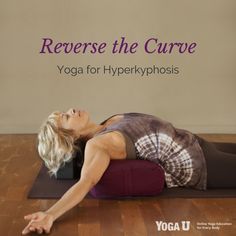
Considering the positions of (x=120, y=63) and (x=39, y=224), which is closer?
(x=39, y=224)

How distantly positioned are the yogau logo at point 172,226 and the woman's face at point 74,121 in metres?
0.84

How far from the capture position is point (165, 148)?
270 cm

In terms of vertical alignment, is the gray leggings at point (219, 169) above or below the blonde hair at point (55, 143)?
below

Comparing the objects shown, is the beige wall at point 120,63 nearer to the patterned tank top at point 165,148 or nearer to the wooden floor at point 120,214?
the wooden floor at point 120,214

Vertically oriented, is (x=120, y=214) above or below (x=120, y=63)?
below

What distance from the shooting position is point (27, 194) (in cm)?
279

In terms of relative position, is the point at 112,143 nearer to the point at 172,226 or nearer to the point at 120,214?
the point at 120,214

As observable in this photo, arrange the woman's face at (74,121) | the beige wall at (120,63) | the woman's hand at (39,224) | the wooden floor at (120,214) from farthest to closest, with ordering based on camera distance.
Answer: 1. the beige wall at (120,63)
2. the woman's face at (74,121)
3. the wooden floor at (120,214)
4. the woman's hand at (39,224)

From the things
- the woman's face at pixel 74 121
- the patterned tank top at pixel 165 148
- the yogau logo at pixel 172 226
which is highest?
the woman's face at pixel 74 121

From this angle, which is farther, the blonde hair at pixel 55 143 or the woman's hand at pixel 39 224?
the blonde hair at pixel 55 143

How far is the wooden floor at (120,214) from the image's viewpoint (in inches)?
87.7

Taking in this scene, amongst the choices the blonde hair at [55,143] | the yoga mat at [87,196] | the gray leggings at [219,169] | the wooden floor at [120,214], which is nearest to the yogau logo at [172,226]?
the wooden floor at [120,214]

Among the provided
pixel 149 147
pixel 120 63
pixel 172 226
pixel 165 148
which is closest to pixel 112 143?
pixel 149 147

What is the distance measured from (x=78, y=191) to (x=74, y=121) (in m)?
0.65
